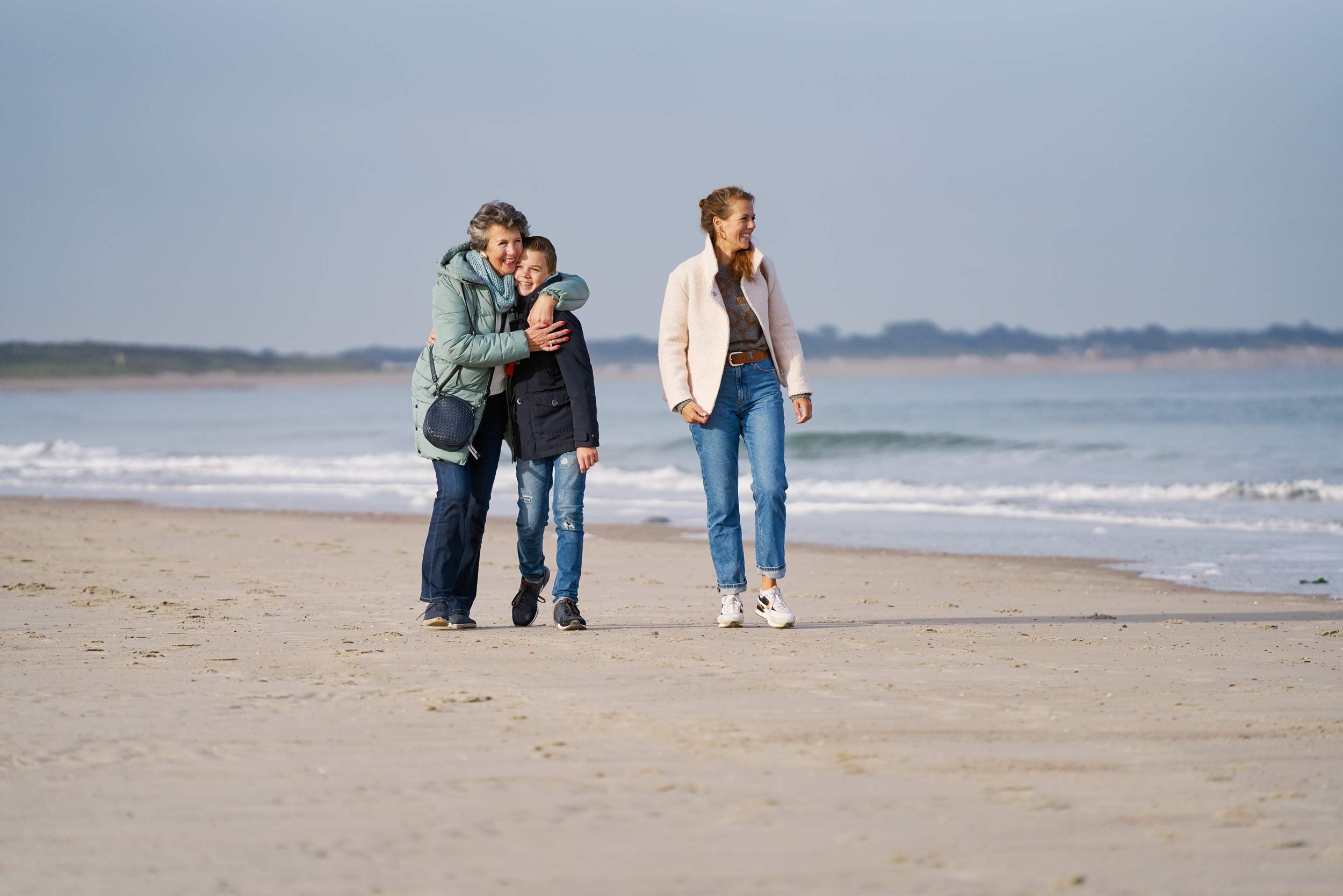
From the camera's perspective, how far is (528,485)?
504 centimetres

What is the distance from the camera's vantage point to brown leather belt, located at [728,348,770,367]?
17.0ft

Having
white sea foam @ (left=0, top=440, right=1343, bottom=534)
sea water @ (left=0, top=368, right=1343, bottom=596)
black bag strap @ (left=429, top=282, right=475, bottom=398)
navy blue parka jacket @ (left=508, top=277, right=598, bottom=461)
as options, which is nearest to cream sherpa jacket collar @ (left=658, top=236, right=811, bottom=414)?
navy blue parka jacket @ (left=508, top=277, right=598, bottom=461)

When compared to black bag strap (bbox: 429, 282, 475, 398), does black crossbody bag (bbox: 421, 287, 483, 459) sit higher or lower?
lower

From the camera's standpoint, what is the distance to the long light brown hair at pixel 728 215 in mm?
5137

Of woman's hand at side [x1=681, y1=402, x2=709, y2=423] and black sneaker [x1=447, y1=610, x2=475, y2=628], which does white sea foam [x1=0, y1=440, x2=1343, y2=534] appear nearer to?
woman's hand at side [x1=681, y1=402, x2=709, y2=423]

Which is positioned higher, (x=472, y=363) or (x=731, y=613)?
(x=472, y=363)

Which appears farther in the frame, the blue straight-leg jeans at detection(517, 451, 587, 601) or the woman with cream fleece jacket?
the woman with cream fleece jacket

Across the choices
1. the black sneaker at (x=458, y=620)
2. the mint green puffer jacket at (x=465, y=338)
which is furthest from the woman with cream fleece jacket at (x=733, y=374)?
the black sneaker at (x=458, y=620)

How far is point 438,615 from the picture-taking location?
5.10 m

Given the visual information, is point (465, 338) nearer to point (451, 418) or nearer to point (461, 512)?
point (451, 418)

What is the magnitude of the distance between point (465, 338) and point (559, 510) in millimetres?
810

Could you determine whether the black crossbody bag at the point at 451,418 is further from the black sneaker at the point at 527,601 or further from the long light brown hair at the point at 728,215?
the long light brown hair at the point at 728,215

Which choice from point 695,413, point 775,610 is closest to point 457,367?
point 695,413

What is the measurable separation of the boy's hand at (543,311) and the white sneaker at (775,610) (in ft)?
4.96
